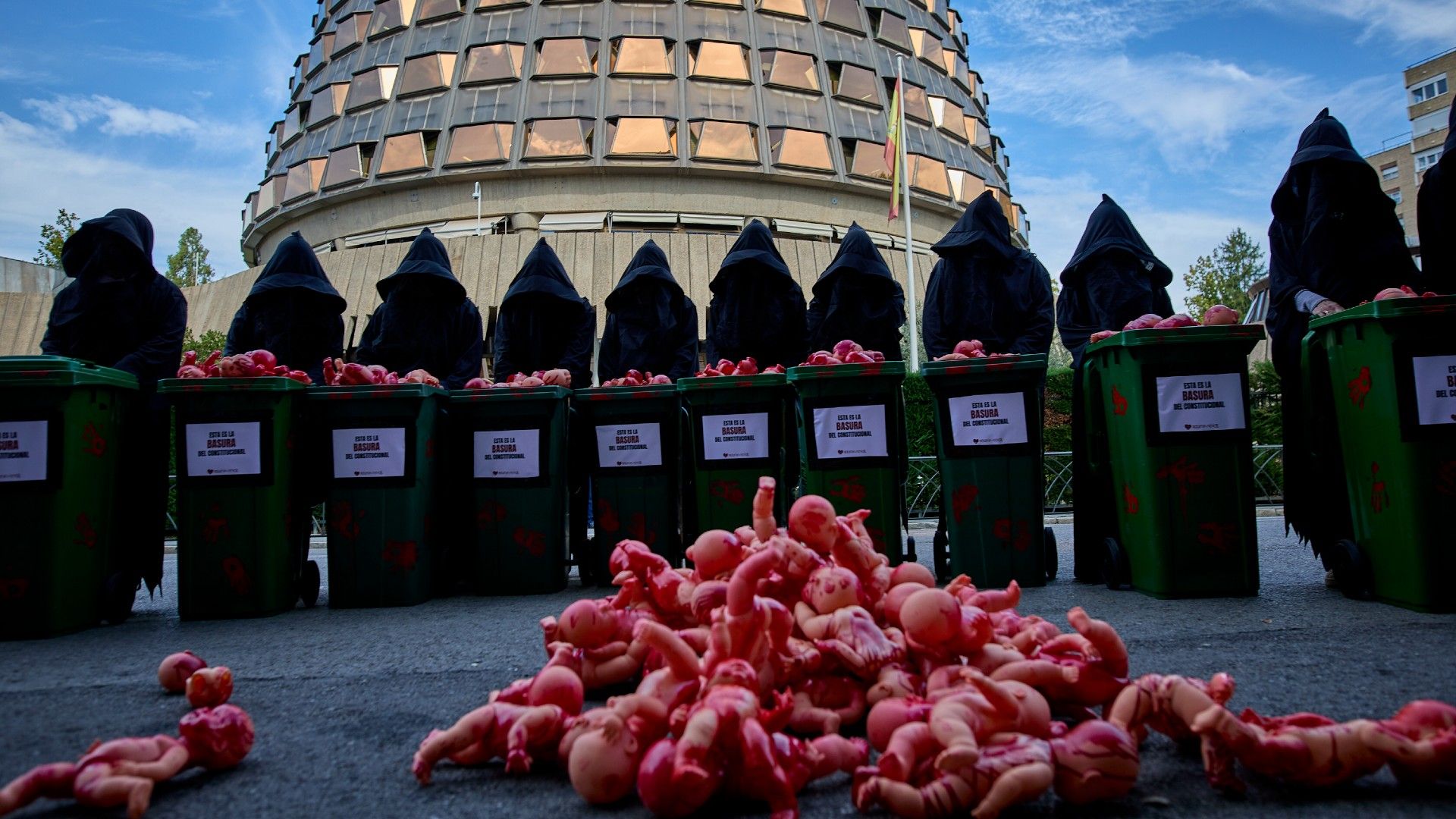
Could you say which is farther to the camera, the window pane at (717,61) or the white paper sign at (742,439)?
the window pane at (717,61)

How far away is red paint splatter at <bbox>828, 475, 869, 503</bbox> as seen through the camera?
5.12 metres

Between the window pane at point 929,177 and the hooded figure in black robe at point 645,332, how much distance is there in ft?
85.6

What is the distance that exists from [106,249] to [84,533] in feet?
5.89

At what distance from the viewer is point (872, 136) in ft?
107

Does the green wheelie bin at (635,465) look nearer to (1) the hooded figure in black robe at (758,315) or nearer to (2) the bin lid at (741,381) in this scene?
(2) the bin lid at (741,381)

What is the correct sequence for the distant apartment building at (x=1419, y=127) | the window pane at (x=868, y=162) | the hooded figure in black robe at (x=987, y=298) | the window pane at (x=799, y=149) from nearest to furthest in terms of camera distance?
the hooded figure in black robe at (x=987, y=298)
the window pane at (x=799, y=149)
the window pane at (x=868, y=162)
the distant apartment building at (x=1419, y=127)

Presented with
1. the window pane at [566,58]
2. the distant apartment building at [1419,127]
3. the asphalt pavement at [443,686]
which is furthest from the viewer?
the distant apartment building at [1419,127]

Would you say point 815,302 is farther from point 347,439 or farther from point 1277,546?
point 1277,546

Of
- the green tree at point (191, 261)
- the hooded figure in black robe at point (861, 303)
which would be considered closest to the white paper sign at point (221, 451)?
the hooded figure in black robe at point (861, 303)

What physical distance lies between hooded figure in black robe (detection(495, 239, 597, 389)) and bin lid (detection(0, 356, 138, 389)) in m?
2.99

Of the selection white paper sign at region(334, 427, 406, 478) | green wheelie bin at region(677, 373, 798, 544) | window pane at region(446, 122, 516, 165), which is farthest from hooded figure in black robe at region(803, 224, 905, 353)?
window pane at region(446, 122, 516, 165)

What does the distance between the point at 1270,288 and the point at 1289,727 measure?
3.95 meters

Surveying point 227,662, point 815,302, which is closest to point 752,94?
point 815,302

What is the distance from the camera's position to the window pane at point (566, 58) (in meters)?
31.2
